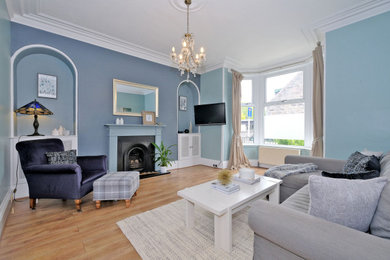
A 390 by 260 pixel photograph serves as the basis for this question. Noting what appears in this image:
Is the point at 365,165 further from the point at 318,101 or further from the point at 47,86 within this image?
the point at 47,86

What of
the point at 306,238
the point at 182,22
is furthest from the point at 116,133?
the point at 306,238

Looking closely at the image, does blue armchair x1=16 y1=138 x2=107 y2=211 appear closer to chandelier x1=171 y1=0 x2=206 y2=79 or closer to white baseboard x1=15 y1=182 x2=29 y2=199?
white baseboard x1=15 y1=182 x2=29 y2=199

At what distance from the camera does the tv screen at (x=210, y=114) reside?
4484 mm

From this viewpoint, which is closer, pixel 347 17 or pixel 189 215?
pixel 189 215

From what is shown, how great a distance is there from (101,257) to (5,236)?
1.15 m

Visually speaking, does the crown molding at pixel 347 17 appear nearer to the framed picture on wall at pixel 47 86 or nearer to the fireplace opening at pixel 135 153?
the fireplace opening at pixel 135 153

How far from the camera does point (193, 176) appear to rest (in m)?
3.78

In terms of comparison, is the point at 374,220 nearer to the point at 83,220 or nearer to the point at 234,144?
the point at 83,220

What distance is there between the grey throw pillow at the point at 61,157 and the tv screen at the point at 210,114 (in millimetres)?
3154

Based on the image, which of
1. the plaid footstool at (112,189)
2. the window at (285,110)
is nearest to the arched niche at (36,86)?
the plaid footstool at (112,189)

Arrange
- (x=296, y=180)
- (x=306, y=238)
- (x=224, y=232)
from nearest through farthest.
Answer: (x=306, y=238), (x=224, y=232), (x=296, y=180)

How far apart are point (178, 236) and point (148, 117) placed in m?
2.93

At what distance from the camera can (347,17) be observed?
2652mm

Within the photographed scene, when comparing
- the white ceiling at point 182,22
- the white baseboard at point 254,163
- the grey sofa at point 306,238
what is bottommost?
the white baseboard at point 254,163
